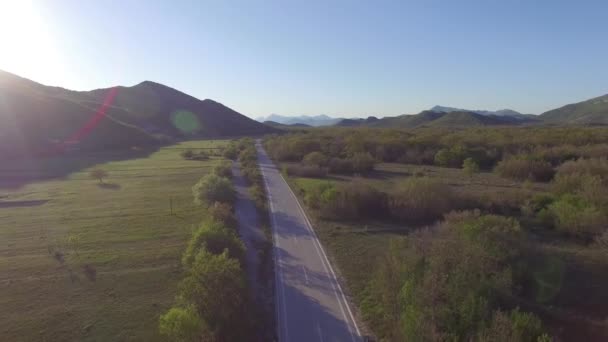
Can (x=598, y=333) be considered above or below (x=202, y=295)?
below

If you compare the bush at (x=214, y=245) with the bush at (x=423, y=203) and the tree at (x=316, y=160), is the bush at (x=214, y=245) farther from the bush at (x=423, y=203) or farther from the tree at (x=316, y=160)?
the tree at (x=316, y=160)

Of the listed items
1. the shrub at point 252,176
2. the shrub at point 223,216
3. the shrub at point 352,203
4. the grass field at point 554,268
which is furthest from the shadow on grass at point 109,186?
the shrub at point 352,203

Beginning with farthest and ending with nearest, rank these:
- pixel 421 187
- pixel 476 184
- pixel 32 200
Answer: pixel 476 184
pixel 32 200
pixel 421 187

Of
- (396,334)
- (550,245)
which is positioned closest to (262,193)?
(550,245)

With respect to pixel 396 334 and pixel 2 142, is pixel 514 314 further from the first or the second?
pixel 2 142

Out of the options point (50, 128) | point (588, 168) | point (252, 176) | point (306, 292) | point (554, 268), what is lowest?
point (306, 292)

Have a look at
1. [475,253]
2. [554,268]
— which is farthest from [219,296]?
[554,268]

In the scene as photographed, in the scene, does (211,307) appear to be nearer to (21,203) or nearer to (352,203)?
(352,203)
